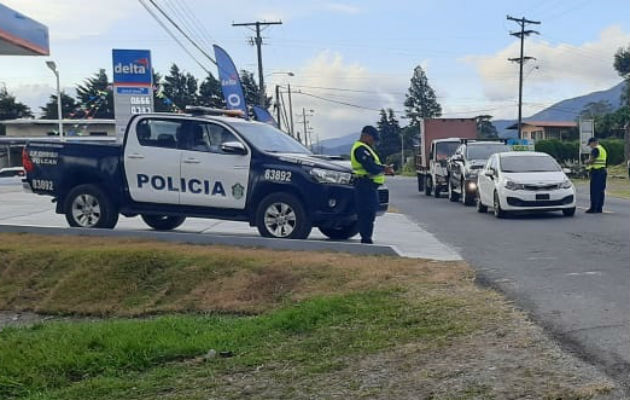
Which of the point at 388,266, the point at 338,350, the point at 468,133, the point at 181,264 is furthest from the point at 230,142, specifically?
the point at 468,133

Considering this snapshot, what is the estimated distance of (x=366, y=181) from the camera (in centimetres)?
1045

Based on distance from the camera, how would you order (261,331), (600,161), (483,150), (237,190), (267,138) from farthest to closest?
1. (483,150)
2. (600,161)
3. (267,138)
4. (237,190)
5. (261,331)

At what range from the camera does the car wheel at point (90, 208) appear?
11609 mm

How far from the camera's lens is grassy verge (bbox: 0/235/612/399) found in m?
5.07

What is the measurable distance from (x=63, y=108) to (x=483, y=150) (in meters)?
65.2

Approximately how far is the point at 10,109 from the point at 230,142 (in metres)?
78.1

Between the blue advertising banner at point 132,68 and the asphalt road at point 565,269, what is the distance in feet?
30.0

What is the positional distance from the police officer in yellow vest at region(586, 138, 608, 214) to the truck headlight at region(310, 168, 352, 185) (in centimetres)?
874

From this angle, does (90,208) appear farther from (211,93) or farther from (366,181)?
(211,93)

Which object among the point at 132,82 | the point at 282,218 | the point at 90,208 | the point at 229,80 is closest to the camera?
the point at 282,218

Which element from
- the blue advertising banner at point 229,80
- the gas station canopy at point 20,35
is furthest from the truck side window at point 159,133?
the blue advertising banner at point 229,80

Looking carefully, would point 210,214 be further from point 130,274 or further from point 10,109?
point 10,109

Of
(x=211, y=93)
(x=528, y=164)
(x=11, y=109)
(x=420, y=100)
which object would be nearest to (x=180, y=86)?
(x=211, y=93)

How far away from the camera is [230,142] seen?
1112 cm
